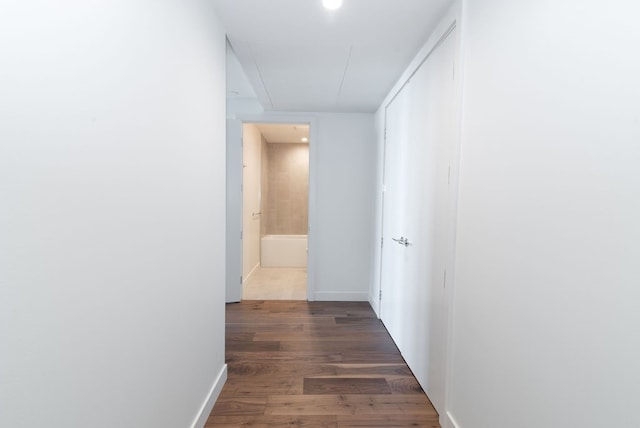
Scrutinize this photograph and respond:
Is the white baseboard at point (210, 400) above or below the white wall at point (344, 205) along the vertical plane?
below

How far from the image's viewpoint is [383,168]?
11.2ft

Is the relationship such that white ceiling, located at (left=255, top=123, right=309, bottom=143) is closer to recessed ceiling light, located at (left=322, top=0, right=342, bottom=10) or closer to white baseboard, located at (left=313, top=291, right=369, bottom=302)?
white baseboard, located at (left=313, top=291, right=369, bottom=302)

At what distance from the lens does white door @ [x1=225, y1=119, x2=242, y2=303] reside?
3.88m

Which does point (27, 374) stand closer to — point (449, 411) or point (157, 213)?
point (157, 213)

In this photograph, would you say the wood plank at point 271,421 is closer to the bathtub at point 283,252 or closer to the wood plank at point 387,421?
the wood plank at point 387,421

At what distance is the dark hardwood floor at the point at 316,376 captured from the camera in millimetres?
1897

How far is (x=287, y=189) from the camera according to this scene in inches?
263

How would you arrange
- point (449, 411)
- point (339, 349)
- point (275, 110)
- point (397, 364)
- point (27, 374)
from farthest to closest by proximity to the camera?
point (275, 110), point (339, 349), point (397, 364), point (449, 411), point (27, 374)

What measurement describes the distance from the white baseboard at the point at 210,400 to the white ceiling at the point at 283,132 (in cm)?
363

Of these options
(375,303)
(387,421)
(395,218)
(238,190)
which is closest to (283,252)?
(238,190)

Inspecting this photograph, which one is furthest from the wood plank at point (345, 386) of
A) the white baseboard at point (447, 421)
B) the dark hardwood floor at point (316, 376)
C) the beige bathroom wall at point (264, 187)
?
the beige bathroom wall at point (264, 187)

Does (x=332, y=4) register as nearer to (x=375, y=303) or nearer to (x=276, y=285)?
(x=375, y=303)

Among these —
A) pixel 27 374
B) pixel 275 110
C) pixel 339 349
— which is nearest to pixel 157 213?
pixel 27 374

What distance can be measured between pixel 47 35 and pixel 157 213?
25.7 inches
